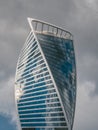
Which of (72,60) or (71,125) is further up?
(72,60)

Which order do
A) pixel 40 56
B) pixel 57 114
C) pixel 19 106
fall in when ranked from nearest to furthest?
1. pixel 57 114
2. pixel 40 56
3. pixel 19 106

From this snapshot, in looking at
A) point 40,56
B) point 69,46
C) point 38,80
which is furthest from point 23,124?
point 69,46

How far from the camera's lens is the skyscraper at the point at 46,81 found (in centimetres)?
15488

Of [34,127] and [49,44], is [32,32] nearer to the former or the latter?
[49,44]

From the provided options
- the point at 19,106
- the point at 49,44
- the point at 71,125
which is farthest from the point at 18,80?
the point at 71,125

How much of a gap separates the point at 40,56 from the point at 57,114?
2868 cm

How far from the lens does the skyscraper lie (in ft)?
508

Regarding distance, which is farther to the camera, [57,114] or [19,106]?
[19,106]

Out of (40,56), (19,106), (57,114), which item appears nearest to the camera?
(57,114)

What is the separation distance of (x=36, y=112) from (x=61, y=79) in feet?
66.6

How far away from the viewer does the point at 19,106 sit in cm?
17425

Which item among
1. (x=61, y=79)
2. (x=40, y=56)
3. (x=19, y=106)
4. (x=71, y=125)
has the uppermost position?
(x=40, y=56)

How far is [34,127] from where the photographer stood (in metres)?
165

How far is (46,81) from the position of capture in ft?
525
